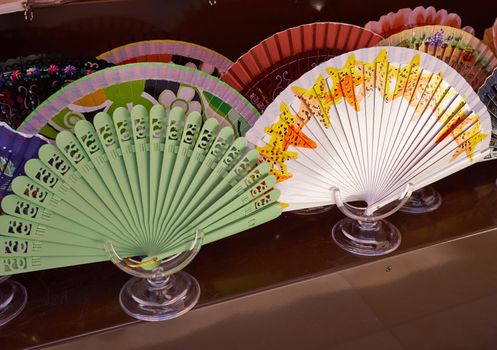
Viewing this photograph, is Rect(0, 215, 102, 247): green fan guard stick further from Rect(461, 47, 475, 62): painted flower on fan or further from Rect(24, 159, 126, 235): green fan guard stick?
Rect(461, 47, 475, 62): painted flower on fan

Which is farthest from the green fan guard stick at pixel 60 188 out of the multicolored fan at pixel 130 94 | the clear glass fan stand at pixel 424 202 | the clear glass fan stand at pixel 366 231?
the clear glass fan stand at pixel 424 202

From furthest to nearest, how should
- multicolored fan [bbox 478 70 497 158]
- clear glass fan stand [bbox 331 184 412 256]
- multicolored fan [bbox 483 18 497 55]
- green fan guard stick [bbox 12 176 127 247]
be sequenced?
1. multicolored fan [bbox 483 18 497 55]
2. multicolored fan [bbox 478 70 497 158]
3. clear glass fan stand [bbox 331 184 412 256]
4. green fan guard stick [bbox 12 176 127 247]

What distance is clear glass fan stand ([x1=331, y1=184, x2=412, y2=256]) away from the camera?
42.4 inches

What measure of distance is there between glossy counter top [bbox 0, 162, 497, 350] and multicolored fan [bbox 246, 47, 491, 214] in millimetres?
131

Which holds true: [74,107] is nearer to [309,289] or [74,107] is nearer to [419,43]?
[309,289]

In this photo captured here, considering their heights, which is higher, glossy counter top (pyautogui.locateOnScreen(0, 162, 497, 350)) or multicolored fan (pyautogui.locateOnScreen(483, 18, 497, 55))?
multicolored fan (pyautogui.locateOnScreen(483, 18, 497, 55))

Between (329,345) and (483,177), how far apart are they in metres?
0.68

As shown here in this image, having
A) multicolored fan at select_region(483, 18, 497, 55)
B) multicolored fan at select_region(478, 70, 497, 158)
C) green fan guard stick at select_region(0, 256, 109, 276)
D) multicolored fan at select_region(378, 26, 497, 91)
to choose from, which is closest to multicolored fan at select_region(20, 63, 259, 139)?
→ green fan guard stick at select_region(0, 256, 109, 276)

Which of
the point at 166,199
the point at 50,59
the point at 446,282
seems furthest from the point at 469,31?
the point at 50,59

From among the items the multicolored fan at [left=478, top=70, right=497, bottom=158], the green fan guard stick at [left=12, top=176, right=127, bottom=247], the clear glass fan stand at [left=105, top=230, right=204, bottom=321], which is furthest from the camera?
the multicolored fan at [left=478, top=70, right=497, bottom=158]

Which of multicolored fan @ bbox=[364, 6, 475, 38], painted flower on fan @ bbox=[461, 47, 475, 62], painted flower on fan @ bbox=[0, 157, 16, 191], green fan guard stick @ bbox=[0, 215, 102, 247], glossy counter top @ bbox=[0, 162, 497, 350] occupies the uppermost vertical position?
multicolored fan @ bbox=[364, 6, 475, 38]

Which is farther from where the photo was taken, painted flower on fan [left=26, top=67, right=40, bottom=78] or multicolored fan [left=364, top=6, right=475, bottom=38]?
multicolored fan [left=364, top=6, right=475, bottom=38]

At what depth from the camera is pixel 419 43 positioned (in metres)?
1.17

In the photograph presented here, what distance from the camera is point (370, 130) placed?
1.05 metres
